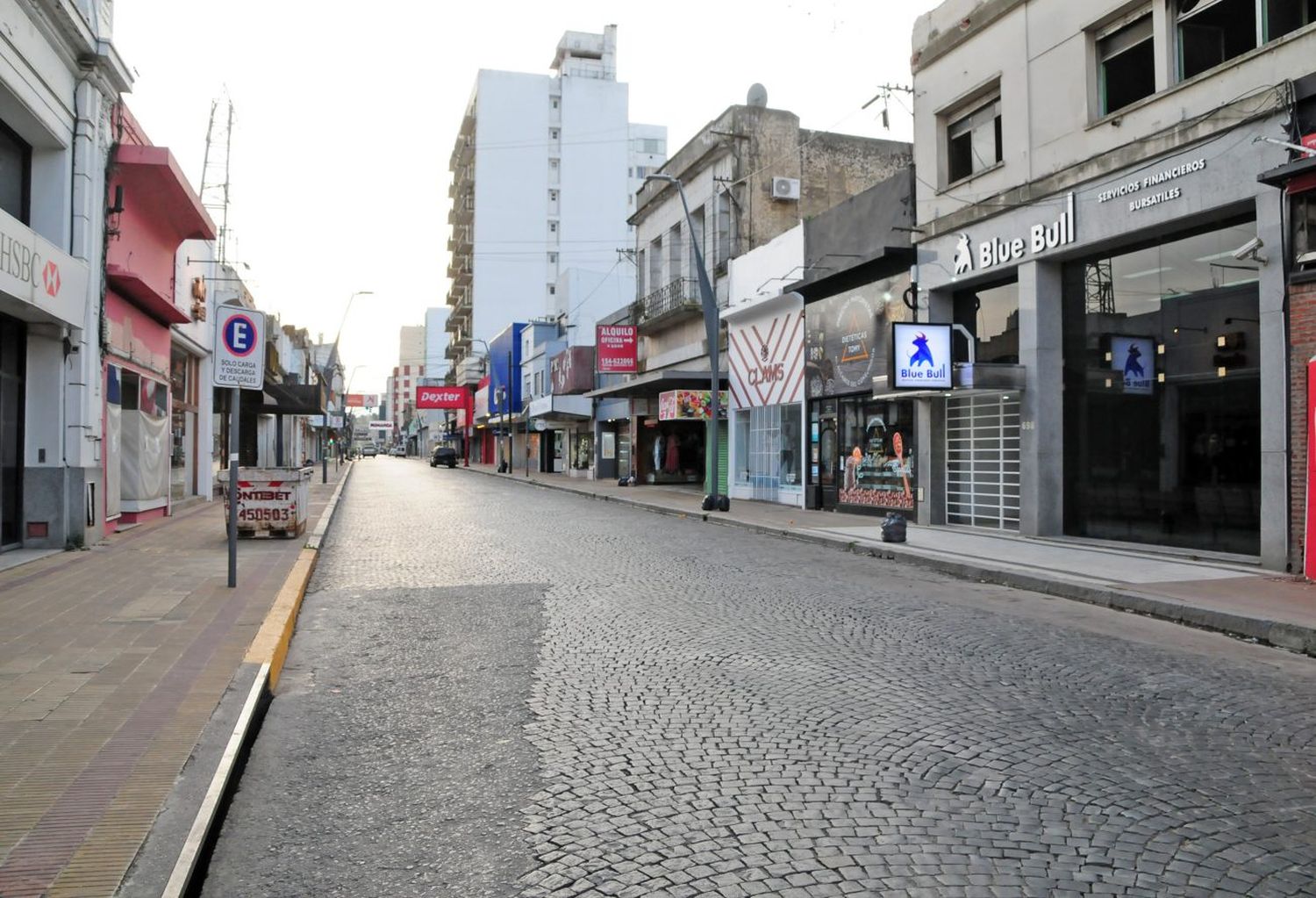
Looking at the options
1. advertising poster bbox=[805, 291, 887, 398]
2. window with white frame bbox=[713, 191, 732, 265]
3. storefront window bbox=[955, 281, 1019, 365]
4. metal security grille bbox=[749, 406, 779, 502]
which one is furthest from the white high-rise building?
storefront window bbox=[955, 281, 1019, 365]

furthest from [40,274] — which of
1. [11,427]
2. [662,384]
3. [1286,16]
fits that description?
[662,384]

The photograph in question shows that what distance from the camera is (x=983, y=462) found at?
53.0ft

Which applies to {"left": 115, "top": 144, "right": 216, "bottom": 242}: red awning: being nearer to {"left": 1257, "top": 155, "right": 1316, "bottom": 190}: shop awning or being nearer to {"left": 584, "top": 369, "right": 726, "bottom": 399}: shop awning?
{"left": 584, "top": 369, "right": 726, "bottom": 399}: shop awning

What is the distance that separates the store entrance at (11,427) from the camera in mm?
10852

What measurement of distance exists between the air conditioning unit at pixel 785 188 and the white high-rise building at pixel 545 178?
48.6 metres

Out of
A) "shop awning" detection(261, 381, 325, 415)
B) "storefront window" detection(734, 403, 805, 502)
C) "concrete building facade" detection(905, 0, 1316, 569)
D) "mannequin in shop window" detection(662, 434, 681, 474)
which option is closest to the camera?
"concrete building facade" detection(905, 0, 1316, 569)

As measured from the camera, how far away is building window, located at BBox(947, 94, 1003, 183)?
15.8 meters

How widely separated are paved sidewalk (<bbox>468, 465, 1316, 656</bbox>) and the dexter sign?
65.9 meters

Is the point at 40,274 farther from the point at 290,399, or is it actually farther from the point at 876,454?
the point at 290,399

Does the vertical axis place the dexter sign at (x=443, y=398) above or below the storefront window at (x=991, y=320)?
above

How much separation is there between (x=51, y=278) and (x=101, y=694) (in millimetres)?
7686

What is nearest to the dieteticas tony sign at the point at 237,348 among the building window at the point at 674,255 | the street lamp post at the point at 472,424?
the building window at the point at 674,255

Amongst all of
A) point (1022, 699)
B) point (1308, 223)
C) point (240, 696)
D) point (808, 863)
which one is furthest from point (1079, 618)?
point (240, 696)

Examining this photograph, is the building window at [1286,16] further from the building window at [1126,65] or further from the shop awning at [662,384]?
the shop awning at [662,384]
